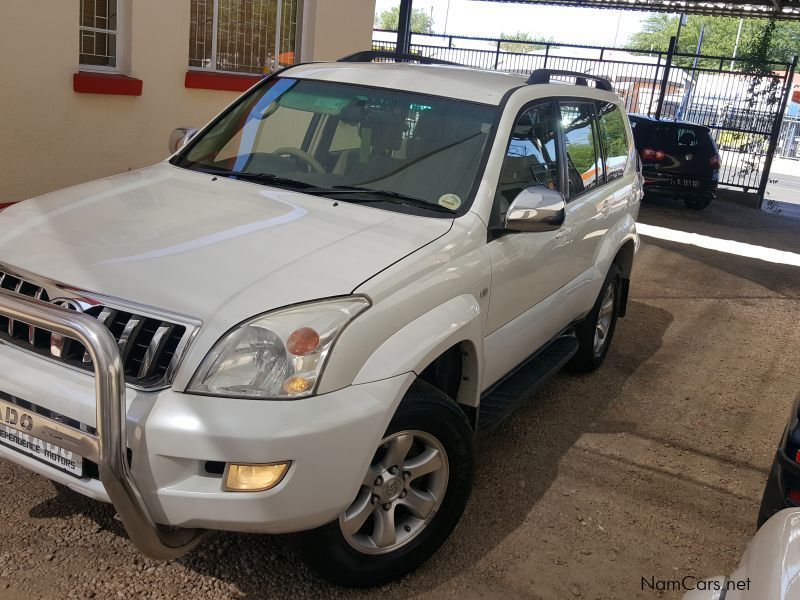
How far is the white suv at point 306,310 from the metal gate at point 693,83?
14173mm

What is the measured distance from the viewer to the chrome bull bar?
7.91 feet

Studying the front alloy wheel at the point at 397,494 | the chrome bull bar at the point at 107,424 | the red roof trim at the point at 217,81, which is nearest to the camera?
the chrome bull bar at the point at 107,424

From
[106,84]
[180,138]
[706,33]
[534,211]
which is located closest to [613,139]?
[534,211]

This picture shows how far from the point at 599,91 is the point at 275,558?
365cm

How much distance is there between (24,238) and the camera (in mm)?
3160

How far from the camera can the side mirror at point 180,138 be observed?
4500 mm

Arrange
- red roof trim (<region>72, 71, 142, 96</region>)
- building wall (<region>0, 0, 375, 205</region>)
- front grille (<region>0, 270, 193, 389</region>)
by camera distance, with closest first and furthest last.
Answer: front grille (<region>0, 270, 193, 389</region>) → building wall (<region>0, 0, 375, 205</region>) → red roof trim (<region>72, 71, 142, 96</region>)

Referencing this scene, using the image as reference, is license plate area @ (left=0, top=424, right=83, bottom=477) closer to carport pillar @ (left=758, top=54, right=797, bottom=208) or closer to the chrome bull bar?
the chrome bull bar

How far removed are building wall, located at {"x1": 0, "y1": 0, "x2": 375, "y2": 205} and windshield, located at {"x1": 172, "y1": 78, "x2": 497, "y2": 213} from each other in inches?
124

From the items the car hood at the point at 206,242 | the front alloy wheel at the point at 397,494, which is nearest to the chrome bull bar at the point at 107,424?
the car hood at the point at 206,242

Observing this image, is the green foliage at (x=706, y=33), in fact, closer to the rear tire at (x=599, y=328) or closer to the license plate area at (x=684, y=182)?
the license plate area at (x=684, y=182)

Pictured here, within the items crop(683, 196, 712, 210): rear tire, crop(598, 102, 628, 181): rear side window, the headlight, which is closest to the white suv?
the headlight

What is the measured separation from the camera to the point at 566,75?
536 cm

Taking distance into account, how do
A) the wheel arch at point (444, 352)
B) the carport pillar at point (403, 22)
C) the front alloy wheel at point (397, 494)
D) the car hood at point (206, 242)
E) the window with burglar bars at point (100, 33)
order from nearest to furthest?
1. the car hood at point (206, 242)
2. the wheel arch at point (444, 352)
3. the front alloy wheel at point (397, 494)
4. the window with burglar bars at point (100, 33)
5. the carport pillar at point (403, 22)
